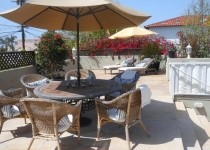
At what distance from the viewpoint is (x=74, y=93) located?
4.97 meters

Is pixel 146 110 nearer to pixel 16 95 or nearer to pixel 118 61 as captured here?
pixel 16 95

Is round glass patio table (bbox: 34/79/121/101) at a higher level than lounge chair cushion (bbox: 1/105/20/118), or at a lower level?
higher

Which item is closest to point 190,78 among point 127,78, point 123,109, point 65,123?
point 127,78

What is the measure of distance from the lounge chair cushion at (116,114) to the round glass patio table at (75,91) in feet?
1.08

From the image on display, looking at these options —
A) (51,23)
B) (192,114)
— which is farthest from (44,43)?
(192,114)

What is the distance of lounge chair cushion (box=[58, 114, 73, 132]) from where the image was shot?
13.8 ft

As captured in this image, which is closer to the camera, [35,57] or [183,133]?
[183,133]

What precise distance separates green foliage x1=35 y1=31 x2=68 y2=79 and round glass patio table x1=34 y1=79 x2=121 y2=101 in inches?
210

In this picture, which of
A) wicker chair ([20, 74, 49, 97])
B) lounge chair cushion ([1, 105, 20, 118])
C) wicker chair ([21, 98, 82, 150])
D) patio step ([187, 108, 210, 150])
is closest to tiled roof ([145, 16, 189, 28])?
patio step ([187, 108, 210, 150])

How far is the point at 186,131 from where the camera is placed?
5.67 m

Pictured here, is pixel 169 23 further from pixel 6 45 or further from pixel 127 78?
pixel 127 78

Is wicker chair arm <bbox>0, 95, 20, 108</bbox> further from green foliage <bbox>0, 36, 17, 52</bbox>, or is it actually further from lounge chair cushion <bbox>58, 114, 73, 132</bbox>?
green foliage <bbox>0, 36, 17, 52</bbox>

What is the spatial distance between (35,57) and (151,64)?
19.0 ft

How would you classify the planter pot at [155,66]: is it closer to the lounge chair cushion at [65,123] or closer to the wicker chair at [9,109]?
the wicker chair at [9,109]
